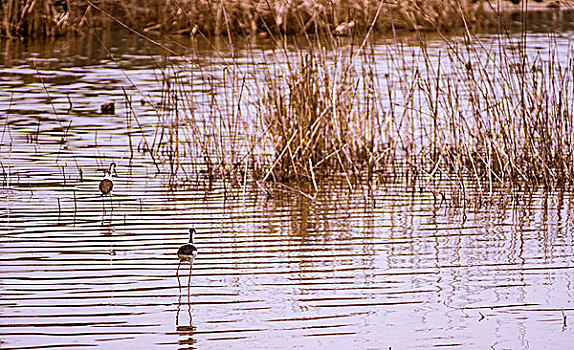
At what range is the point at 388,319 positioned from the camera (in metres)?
3.87

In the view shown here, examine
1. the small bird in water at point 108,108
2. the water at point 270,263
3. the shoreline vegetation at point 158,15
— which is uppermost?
the shoreline vegetation at point 158,15

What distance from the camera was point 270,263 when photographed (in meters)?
4.69

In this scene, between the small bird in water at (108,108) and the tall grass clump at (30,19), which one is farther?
the tall grass clump at (30,19)

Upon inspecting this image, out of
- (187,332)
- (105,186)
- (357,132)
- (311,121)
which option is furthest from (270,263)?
(357,132)

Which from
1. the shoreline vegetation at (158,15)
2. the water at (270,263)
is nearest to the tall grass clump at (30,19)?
the shoreline vegetation at (158,15)

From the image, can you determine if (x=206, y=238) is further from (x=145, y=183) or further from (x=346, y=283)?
(x=145, y=183)

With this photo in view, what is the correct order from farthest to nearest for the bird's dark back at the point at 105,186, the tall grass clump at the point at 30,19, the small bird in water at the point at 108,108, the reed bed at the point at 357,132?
the tall grass clump at the point at 30,19 < the small bird in water at the point at 108,108 < the reed bed at the point at 357,132 < the bird's dark back at the point at 105,186

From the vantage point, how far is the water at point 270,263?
3.71m

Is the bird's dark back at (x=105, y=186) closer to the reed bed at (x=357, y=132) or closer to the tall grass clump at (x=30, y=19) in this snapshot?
the reed bed at (x=357, y=132)

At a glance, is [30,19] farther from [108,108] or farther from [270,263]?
[270,263]

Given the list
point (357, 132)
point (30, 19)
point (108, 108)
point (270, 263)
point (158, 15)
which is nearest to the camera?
point (270, 263)

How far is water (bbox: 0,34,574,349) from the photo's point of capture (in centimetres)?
371

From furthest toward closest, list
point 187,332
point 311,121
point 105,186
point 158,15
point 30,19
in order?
1. point 158,15
2. point 30,19
3. point 311,121
4. point 105,186
5. point 187,332

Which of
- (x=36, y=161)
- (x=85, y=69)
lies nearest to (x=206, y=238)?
(x=36, y=161)
